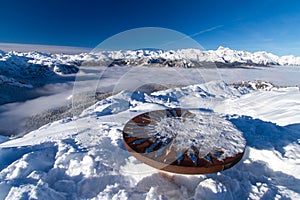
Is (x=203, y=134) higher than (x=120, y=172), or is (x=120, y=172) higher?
(x=203, y=134)

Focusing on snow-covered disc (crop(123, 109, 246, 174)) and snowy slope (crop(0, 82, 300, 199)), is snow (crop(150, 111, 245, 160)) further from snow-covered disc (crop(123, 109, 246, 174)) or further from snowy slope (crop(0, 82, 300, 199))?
snowy slope (crop(0, 82, 300, 199))

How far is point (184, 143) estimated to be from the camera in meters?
1.37

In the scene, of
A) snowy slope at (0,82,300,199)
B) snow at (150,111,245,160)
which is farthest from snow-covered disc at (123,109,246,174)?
snowy slope at (0,82,300,199)

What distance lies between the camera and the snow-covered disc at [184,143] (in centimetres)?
113

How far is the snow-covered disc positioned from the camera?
1134 millimetres

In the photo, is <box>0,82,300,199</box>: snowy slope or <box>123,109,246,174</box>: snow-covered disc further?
<box>0,82,300,199</box>: snowy slope

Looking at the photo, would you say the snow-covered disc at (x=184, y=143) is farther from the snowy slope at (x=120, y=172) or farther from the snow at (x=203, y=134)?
the snowy slope at (x=120, y=172)

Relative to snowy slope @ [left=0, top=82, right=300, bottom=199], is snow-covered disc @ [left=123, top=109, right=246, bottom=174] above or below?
above

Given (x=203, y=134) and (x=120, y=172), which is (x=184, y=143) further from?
(x=120, y=172)

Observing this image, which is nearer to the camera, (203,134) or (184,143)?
(184,143)

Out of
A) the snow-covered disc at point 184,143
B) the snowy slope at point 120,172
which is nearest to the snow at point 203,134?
the snow-covered disc at point 184,143

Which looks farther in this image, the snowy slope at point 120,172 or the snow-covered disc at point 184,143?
the snowy slope at point 120,172

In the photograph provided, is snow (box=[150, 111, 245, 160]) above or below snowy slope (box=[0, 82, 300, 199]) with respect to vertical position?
above

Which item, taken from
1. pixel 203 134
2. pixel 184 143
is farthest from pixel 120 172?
pixel 203 134
